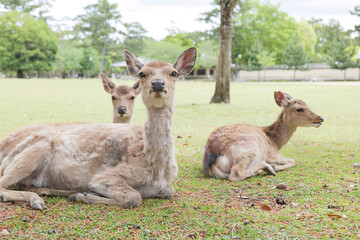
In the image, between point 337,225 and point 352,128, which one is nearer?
point 337,225

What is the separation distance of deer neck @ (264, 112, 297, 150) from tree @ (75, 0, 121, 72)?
70432 mm

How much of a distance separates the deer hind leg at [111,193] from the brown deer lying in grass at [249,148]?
69.1 inches

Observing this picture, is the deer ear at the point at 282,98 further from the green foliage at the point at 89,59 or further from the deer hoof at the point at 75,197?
the green foliage at the point at 89,59

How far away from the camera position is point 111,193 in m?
4.02

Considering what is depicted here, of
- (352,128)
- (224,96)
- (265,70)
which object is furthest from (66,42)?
(352,128)

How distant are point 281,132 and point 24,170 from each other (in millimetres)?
4319

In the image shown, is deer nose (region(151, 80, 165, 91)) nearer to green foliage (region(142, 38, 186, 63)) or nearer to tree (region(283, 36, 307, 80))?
tree (region(283, 36, 307, 80))

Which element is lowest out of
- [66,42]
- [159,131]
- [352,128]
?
[352,128]

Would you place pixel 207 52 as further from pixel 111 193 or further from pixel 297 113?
pixel 111 193

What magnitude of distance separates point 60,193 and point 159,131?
52.0 inches

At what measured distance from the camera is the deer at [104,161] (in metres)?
Answer: 4.08

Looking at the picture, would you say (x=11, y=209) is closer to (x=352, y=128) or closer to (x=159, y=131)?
(x=159, y=131)

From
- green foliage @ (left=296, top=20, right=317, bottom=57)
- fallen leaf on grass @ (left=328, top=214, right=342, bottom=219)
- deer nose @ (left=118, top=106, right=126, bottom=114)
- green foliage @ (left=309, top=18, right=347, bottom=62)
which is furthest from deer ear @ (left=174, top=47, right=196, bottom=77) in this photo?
green foliage @ (left=309, top=18, right=347, bottom=62)

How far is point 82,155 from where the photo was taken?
4.39 metres
